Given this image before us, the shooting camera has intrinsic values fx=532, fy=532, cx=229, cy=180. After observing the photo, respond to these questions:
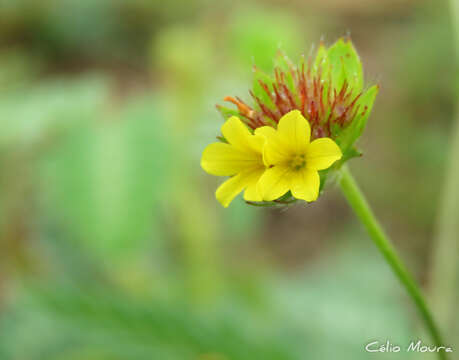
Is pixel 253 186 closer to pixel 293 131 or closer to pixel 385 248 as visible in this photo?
pixel 293 131

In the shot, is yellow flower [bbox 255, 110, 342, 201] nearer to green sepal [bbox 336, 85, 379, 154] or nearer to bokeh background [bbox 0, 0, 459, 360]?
green sepal [bbox 336, 85, 379, 154]

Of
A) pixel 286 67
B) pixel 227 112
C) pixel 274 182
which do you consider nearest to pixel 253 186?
pixel 274 182

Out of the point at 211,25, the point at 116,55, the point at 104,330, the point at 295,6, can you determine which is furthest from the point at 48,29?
the point at 104,330

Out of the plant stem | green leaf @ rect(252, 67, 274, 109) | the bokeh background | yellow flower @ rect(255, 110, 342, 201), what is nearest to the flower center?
yellow flower @ rect(255, 110, 342, 201)
